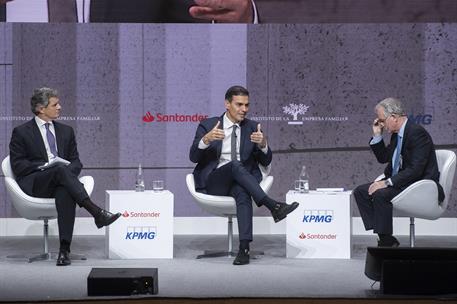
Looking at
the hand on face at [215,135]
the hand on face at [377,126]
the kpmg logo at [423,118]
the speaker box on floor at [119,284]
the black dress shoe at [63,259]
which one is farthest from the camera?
the kpmg logo at [423,118]

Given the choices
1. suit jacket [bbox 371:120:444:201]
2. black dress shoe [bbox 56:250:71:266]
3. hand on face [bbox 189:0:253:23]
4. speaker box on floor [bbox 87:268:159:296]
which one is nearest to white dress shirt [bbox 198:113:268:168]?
suit jacket [bbox 371:120:444:201]

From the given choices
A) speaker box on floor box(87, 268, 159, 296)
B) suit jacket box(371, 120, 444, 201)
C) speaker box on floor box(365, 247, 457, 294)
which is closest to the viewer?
speaker box on floor box(365, 247, 457, 294)

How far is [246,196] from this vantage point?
646 cm

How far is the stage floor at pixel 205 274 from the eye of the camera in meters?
5.20

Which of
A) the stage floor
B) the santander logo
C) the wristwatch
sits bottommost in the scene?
the stage floor

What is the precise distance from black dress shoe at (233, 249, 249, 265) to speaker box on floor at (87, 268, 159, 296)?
167 cm

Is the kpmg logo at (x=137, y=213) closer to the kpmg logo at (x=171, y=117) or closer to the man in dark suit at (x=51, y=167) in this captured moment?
the man in dark suit at (x=51, y=167)

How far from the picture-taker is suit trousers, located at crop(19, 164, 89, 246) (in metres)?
6.30

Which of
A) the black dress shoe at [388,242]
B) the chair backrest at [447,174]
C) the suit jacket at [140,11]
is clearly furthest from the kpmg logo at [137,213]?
the chair backrest at [447,174]

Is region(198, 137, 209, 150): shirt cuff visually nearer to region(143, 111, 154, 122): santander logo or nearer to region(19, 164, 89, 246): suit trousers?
region(19, 164, 89, 246): suit trousers

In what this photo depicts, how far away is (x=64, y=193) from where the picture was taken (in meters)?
6.32

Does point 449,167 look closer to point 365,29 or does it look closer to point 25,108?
point 365,29

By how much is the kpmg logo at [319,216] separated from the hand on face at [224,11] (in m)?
2.05

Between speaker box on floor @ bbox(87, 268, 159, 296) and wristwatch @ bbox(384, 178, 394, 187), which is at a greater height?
wristwatch @ bbox(384, 178, 394, 187)
